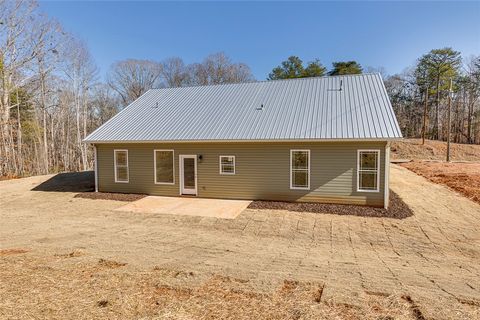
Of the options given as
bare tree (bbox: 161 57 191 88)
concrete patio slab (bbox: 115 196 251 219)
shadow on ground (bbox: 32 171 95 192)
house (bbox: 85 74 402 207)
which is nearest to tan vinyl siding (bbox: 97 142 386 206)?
house (bbox: 85 74 402 207)

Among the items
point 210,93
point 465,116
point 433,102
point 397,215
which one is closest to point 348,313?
point 397,215

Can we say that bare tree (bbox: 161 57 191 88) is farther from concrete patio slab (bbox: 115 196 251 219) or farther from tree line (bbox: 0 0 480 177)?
concrete patio slab (bbox: 115 196 251 219)

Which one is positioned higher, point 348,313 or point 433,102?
point 433,102

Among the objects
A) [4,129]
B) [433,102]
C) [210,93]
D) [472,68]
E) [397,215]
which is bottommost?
[397,215]

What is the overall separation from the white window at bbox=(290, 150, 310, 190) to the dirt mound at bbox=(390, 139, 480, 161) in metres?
25.4

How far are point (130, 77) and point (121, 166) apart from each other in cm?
2536

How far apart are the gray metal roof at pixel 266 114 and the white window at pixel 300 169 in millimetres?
732

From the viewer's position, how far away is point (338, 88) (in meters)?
13.0

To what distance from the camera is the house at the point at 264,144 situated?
32.3 ft

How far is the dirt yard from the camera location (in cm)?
325

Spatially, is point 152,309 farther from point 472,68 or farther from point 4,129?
point 472,68

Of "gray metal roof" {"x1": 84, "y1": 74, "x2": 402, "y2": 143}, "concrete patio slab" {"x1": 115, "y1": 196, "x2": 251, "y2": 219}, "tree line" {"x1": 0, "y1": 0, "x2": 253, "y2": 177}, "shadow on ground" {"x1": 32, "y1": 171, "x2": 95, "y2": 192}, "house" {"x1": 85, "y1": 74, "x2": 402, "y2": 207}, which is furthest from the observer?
"tree line" {"x1": 0, "y1": 0, "x2": 253, "y2": 177}

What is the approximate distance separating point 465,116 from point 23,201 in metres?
51.6

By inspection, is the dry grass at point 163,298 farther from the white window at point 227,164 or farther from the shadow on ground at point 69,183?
the shadow on ground at point 69,183
